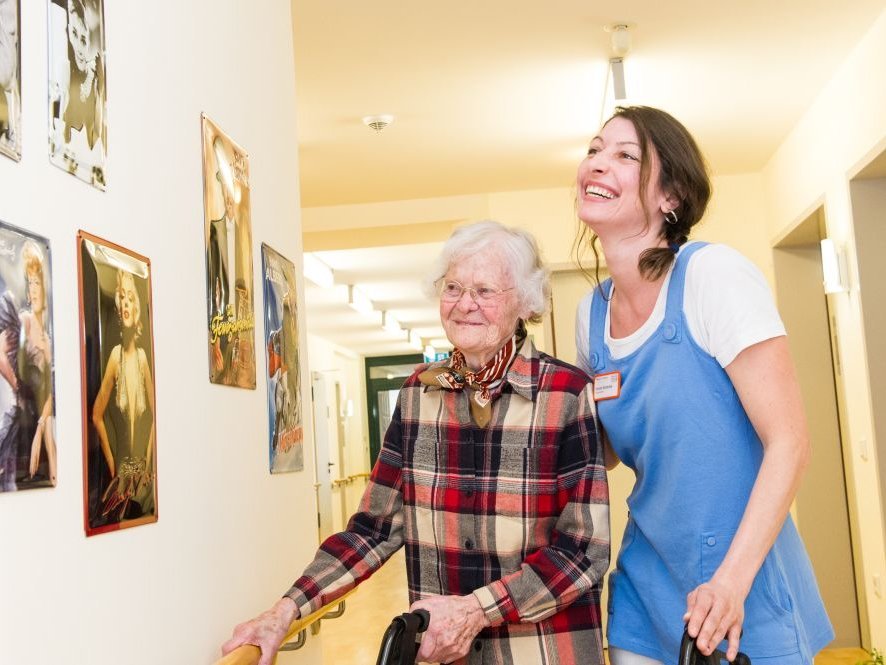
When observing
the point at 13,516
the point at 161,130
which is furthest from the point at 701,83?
the point at 13,516

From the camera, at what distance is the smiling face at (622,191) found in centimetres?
188

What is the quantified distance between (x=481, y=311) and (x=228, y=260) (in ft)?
2.12

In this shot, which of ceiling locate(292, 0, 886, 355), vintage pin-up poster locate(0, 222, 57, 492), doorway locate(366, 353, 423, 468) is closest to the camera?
vintage pin-up poster locate(0, 222, 57, 492)

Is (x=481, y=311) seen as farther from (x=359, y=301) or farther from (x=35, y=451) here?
(x=359, y=301)

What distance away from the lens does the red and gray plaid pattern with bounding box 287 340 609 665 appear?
1803 millimetres

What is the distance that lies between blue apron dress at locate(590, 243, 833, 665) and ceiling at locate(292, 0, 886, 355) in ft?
9.30

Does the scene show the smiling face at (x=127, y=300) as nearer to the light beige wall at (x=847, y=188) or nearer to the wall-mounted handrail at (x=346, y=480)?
the light beige wall at (x=847, y=188)

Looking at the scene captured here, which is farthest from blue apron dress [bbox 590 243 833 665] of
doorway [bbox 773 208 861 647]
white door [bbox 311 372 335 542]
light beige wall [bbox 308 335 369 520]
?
light beige wall [bbox 308 335 369 520]

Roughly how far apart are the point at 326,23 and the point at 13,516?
3.43 meters

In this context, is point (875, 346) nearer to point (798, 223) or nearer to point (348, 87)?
point (798, 223)

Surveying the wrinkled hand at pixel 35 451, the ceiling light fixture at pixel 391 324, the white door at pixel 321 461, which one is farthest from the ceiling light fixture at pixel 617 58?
the ceiling light fixture at pixel 391 324

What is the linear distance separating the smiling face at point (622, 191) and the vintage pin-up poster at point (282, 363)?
1.01 m

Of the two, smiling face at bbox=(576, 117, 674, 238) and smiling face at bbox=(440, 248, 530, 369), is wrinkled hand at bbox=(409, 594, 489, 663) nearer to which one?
smiling face at bbox=(440, 248, 530, 369)

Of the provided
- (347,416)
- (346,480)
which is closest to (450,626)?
(346,480)
